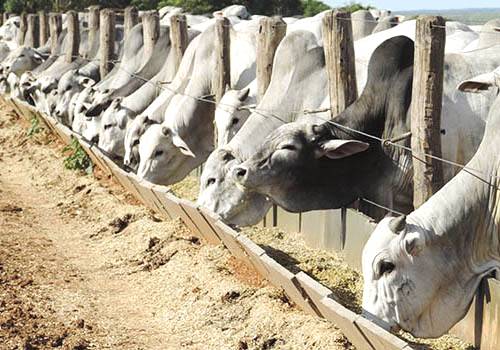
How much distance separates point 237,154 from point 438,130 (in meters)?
2.19

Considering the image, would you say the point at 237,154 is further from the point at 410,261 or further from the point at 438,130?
the point at 410,261

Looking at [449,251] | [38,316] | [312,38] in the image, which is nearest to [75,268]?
[38,316]

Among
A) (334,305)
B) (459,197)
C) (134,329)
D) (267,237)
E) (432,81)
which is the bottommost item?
(267,237)

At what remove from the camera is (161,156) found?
10.3 meters

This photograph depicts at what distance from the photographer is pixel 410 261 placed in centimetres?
526

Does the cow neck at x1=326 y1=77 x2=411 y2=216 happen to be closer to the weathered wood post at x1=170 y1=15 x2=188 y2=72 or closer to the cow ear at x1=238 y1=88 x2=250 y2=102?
the cow ear at x1=238 y1=88 x2=250 y2=102

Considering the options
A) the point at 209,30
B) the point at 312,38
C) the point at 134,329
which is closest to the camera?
the point at 134,329

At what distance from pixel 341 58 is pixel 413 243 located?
9.36ft

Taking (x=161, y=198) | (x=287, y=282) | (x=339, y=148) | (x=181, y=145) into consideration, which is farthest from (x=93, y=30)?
(x=287, y=282)

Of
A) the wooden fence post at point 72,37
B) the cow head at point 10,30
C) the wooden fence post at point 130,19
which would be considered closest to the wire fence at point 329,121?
the wooden fence post at point 130,19

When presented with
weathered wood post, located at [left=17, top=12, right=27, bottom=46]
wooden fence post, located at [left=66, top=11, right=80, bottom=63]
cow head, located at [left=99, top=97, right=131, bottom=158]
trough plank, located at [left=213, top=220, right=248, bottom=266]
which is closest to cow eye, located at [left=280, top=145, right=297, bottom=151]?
trough plank, located at [left=213, top=220, right=248, bottom=266]

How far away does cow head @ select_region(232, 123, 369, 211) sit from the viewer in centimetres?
700

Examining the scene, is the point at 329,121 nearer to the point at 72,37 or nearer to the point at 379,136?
the point at 379,136

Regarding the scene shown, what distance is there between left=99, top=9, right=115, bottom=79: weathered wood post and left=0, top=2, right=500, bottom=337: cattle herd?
2.37m
